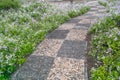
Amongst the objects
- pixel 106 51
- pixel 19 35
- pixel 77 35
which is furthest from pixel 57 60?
pixel 77 35

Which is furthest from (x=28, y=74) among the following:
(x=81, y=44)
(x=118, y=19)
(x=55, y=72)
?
(x=118, y=19)

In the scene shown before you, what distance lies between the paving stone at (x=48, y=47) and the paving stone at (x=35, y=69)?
0.91 feet

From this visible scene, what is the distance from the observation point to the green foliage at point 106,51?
3.83m

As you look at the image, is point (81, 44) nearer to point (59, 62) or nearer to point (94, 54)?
point (94, 54)

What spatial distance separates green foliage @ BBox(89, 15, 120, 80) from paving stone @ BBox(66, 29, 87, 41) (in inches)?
12.7

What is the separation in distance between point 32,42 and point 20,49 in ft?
2.74

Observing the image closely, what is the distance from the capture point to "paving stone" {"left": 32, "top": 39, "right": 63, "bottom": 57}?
17.3ft

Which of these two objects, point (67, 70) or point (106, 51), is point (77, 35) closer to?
point (106, 51)

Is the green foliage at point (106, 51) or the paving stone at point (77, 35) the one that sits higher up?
the green foliage at point (106, 51)

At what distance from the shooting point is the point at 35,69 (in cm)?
437

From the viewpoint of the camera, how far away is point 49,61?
15.6 feet

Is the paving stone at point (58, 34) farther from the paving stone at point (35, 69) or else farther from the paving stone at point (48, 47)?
the paving stone at point (35, 69)

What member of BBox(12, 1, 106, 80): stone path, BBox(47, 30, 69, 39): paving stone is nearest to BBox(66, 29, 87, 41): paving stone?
BBox(12, 1, 106, 80): stone path

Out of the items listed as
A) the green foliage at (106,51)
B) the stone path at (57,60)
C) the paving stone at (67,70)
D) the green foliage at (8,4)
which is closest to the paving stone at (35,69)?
the stone path at (57,60)
